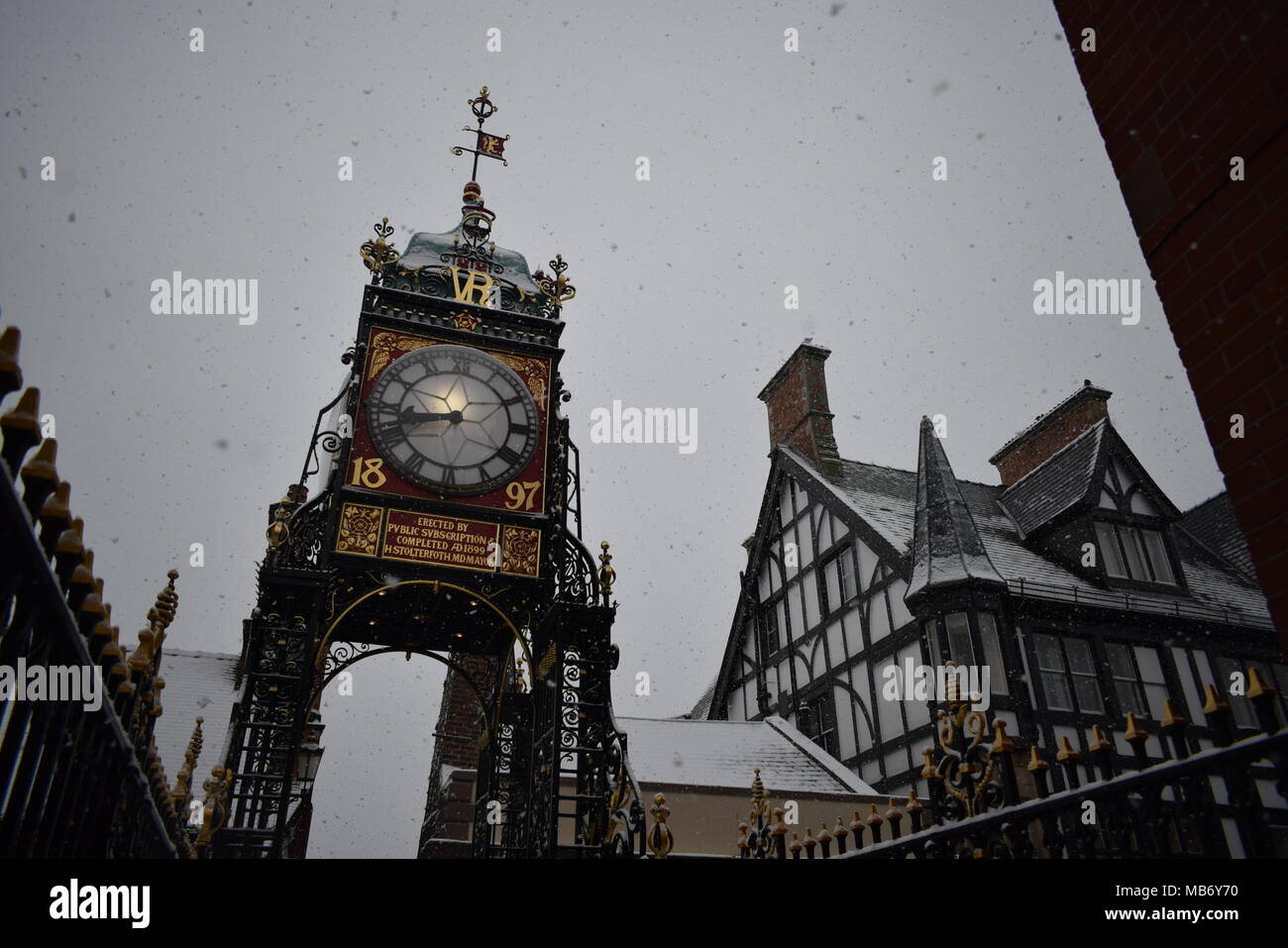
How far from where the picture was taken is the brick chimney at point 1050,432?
64.1ft

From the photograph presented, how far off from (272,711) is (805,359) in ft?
53.9

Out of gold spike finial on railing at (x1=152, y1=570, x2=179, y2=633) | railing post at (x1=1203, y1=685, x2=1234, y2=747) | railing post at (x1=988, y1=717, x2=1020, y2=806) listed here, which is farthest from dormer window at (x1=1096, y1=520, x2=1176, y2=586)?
gold spike finial on railing at (x1=152, y1=570, x2=179, y2=633)

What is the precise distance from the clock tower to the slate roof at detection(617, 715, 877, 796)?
14.2 feet

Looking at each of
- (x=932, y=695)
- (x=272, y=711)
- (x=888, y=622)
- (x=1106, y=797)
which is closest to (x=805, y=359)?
(x=888, y=622)

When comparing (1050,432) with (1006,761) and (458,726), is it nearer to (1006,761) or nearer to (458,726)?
(458,726)

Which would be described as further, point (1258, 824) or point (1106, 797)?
point (1106, 797)

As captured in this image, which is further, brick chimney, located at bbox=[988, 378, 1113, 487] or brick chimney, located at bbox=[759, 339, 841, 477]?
brick chimney, located at bbox=[759, 339, 841, 477]

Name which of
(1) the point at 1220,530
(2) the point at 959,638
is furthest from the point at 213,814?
(1) the point at 1220,530

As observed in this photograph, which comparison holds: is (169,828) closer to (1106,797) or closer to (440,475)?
(1106,797)

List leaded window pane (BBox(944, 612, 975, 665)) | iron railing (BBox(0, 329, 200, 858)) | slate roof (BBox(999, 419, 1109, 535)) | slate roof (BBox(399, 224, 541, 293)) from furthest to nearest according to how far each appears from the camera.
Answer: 1. slate roof (BBox(999, 419, 1109, 535))
2. leaded window pane (BBox(944, 612, 975, 665))
3. slate roof (BBox(399, 224, 541, 293))
4. iron railing (BBox(0, 329, 200, 858))

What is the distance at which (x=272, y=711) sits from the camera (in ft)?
25.2

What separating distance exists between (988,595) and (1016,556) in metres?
3.03

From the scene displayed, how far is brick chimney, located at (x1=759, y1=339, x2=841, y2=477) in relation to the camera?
2034 cm

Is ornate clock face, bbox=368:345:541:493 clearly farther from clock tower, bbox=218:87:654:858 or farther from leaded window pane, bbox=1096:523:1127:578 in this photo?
leaded window pane, bbox=1096:523:1127:578
